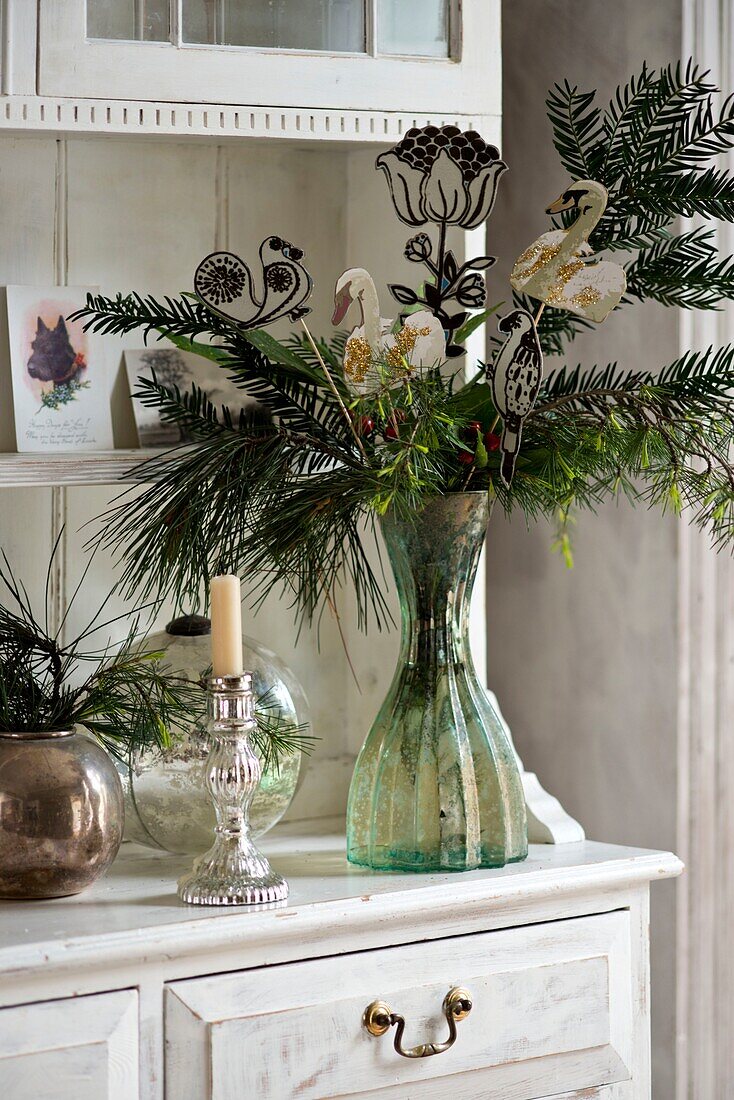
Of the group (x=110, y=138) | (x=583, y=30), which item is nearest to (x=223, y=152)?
(x=110, y=138)

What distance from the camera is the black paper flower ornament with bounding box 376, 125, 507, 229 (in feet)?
4.22

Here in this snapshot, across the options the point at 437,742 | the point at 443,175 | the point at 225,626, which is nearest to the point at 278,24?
the point at 443,175

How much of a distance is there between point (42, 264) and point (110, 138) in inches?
5.9

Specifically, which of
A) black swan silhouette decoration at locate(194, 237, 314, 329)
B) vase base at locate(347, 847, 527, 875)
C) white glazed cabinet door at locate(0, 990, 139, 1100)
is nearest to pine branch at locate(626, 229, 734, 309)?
black swan silhouette decoration at locate(194, 237, 314, 329)

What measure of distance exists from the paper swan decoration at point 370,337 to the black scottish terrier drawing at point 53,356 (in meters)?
0.35

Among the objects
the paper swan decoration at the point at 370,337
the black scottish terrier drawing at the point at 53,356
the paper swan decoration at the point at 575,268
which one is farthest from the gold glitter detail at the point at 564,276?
the black scottish terrier drawing at the point at 53,356

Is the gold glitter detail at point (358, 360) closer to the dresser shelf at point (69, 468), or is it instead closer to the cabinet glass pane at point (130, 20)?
the dresser shelf at point (69, 468)

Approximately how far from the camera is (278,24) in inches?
54.1

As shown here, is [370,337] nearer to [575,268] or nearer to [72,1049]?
[575,268]

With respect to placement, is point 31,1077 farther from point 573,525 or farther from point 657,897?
point 573,525

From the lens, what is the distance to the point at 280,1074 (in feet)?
3.91

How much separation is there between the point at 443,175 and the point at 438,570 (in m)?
0.36

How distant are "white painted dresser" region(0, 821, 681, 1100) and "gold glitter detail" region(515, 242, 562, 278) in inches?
21.1

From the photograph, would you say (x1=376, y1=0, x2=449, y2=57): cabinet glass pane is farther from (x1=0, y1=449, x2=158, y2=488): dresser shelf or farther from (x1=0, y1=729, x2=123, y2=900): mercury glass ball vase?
(x1=0, y1=729, x2=123, y2=900): mercury glass ball vase
